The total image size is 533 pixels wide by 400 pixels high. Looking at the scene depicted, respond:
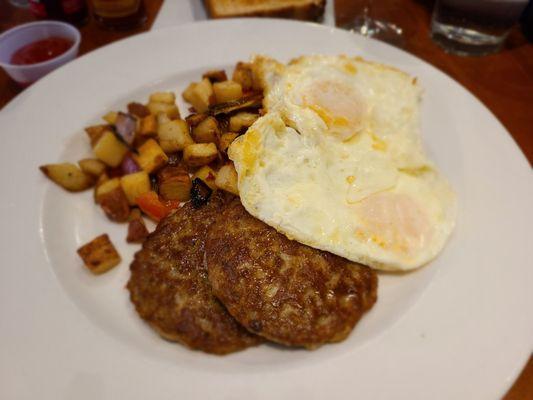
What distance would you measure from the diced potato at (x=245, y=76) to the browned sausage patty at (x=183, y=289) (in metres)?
0.82

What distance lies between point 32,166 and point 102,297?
2.57 feet

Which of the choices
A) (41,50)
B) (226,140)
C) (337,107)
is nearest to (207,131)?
(226,140)

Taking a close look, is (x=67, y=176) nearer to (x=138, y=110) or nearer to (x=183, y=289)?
(x=138, y=110)

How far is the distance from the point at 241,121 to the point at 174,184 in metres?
0.44

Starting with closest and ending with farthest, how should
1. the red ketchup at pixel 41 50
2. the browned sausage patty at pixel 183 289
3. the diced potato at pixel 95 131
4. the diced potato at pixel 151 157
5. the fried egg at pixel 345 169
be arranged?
the browned sausage patty at pixel 183 289
the fried egg at pixel 345 169
the diced potato at pixel 151 157
the diced potato at pixel 95 131
the red ketchup at pixel 41 50

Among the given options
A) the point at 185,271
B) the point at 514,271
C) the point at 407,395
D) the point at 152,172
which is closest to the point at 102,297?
the point at 185,271

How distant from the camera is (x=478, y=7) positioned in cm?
290

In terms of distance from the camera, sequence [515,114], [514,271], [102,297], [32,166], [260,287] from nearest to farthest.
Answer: [260,287]
[514,271]
[102,297]
[32,166]
[515,114]

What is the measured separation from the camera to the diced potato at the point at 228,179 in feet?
6.53

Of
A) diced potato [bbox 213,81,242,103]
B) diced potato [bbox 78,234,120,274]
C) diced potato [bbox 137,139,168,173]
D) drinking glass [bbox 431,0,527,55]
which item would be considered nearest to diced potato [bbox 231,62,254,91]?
diced potato [bbox 213,81,242,103]

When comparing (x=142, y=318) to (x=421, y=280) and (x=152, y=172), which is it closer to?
(x=152, y=172)

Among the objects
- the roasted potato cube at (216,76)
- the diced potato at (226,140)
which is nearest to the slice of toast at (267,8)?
the roasted potato cube at (216,76)

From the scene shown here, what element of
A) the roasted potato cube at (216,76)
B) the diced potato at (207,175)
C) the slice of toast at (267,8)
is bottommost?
the diced potato at (207,175)

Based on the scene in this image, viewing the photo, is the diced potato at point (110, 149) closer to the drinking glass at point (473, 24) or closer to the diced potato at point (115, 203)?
the diced potato at point (115, 203)
